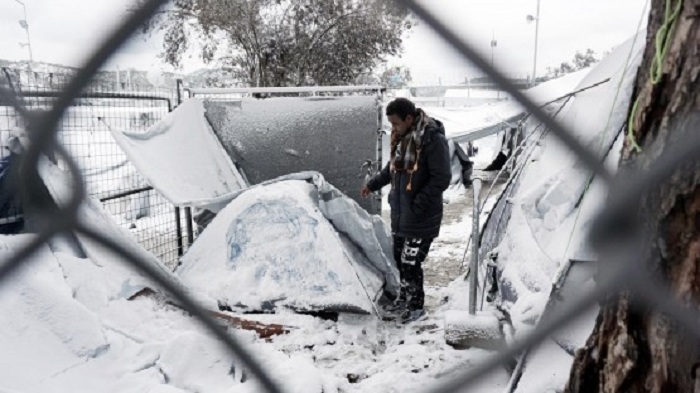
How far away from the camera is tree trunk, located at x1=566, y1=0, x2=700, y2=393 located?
587 mm

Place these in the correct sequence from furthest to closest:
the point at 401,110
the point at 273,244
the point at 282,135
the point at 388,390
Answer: the point at 282,135
the point at 273,244
the point at 401,110
the point at 388,390

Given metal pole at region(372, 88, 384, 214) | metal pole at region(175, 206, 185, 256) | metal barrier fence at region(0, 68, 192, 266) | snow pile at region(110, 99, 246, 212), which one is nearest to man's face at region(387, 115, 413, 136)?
→ metal pole at region(372, 88, 384, 214)

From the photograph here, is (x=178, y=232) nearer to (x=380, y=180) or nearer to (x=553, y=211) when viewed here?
(x=380, y=180)

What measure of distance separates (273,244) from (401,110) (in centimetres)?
123

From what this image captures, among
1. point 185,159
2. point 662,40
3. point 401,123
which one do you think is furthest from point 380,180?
point 662,40

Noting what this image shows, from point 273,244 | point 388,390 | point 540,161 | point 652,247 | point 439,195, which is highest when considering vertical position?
point 652,247

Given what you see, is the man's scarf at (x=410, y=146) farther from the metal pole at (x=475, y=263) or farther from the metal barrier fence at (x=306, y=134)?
the metal barrier fence at (x=306, y=134)

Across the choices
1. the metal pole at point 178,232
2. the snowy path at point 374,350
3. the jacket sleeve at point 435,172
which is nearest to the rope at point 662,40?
the snowy path at point 374,350

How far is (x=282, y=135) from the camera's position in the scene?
4.54 meters

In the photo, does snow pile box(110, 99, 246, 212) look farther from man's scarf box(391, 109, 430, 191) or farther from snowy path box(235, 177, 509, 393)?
man's scarf box(391, 109, 430, 191)

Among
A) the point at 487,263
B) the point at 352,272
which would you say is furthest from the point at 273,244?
the point at 487,263

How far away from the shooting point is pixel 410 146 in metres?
3.24

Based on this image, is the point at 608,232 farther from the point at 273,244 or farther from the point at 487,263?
the point at 273,244

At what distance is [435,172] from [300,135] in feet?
5.61
